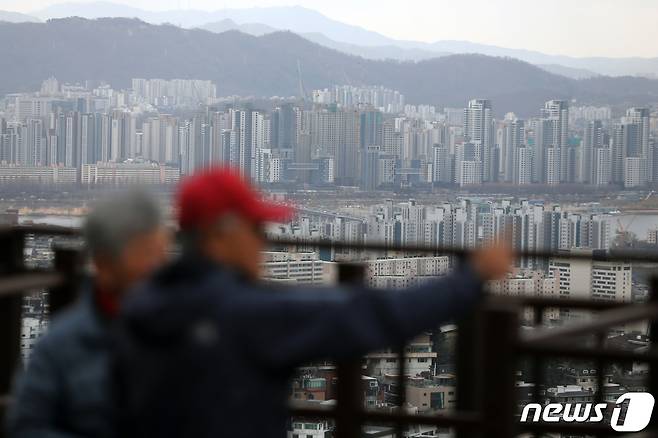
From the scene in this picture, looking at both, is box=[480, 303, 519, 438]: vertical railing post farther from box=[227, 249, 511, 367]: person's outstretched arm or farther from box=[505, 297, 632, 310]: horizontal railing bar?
box=[505, 297, 632, 310]: horizontal railing bar

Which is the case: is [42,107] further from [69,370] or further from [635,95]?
[69,370]

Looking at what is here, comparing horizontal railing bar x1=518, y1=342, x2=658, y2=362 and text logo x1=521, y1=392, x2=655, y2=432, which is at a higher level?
horizontal railing bar x1=518, y1=342, x2=658, y2=362

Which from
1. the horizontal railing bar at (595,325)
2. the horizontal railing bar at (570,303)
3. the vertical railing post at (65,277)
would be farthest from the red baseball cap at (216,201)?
the horizontal railing bar at (570,303)

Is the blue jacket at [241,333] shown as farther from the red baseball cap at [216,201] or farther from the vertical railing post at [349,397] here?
the vertical railing post at [349,397]

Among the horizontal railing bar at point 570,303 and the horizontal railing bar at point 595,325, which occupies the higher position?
the horizontal railing bar at point 595,325

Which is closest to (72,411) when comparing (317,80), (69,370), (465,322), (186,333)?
(69,370)

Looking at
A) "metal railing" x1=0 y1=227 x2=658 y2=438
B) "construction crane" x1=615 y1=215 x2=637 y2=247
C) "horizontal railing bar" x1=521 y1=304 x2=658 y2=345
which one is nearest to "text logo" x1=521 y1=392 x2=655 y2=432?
"metal railing" x1=0 y1=227 x2=658 y2=438
